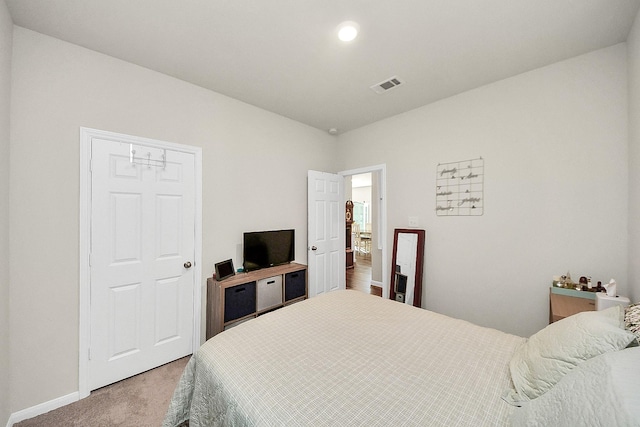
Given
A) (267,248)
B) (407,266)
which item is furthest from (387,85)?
(267,248)

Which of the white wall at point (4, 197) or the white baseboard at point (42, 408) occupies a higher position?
the white wall at point (4, 197)

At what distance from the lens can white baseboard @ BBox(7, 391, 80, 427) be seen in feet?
5.55

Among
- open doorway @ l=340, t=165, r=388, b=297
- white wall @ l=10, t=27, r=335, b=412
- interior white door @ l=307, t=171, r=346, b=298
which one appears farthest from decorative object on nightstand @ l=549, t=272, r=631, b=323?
white wall @ l=10, t=27, r=335, b=412

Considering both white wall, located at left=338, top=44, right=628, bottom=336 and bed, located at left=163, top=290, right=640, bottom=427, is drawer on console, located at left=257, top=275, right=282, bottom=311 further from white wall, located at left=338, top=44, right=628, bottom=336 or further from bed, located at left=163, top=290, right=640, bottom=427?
white wall, located at left=338, top=44, right=628, bottom=336

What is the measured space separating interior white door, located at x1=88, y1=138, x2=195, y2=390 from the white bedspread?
1.07 meters

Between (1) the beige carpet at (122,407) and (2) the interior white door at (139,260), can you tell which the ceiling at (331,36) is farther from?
(1) the beige carpet at (122,407)

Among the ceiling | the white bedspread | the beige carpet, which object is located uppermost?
the ceiling

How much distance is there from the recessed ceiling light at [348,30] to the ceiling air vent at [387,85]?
0.76 meters

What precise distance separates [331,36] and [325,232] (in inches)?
99.0

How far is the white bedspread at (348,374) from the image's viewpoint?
958mm

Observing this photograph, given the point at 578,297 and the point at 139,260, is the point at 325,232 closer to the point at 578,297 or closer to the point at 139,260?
the point at 139,260

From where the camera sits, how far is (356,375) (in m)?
1.16

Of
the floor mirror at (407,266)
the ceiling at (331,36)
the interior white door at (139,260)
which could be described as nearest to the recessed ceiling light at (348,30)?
the ceiling at (331,36)

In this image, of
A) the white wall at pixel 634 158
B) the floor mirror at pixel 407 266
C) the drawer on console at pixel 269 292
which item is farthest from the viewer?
the floor mirror at pixel 407 266
